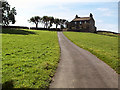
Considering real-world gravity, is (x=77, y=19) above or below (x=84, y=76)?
above

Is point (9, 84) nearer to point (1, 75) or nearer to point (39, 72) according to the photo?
point (1, 75)

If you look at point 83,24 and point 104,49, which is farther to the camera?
point 83,24

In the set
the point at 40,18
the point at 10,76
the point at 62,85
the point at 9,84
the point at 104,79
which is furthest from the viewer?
the point at 40,18

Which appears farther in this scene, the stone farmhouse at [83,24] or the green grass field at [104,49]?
the stone farmhouse at [83,24]

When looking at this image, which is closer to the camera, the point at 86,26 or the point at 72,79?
the point at 72,79

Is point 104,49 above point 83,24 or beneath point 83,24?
beneath

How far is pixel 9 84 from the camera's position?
5660mm

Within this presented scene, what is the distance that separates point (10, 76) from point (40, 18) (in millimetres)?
112987

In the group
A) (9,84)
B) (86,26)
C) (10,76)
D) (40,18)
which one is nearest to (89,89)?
(9,84)

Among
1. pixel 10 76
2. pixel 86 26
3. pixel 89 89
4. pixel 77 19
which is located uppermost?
pixel 77 19

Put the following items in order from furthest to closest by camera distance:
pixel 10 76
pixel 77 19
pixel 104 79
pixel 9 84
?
pixel 77 19
pixel 104 79
pixel 10 76
pixel 9 84

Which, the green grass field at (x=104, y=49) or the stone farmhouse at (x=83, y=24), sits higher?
the stone farmhouse at (x=83, y=24)

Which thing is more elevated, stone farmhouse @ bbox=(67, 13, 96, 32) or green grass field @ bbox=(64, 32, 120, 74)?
stone farmhouse @ bbox=(67, 13, 96, 32)

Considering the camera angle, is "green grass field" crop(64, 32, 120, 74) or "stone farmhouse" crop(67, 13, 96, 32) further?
"stone farmhouse" crop(67, 13, 96, 32)
